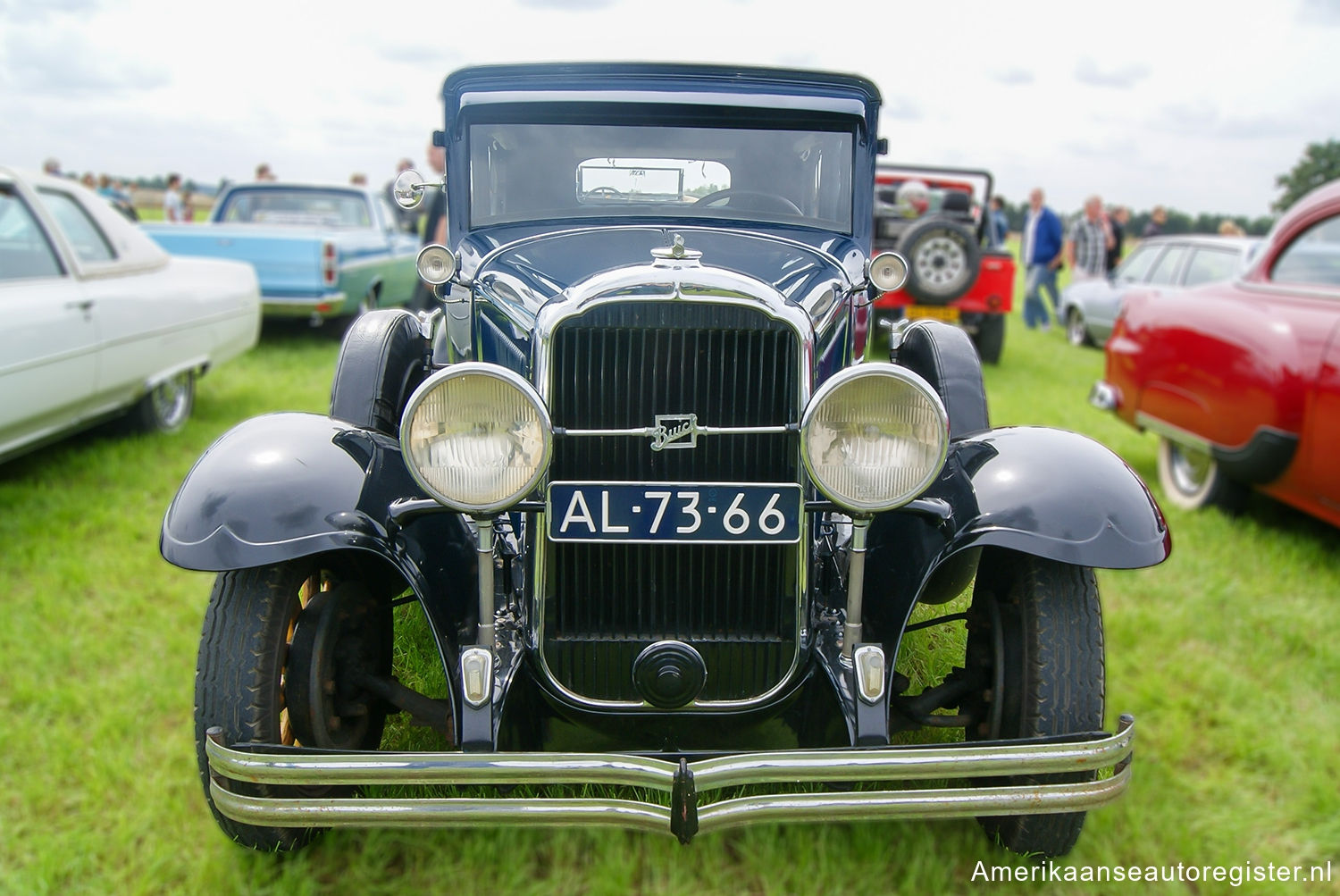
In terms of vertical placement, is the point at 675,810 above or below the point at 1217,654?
above

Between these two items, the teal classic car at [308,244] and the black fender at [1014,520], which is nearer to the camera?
the black fender at [1014,520]

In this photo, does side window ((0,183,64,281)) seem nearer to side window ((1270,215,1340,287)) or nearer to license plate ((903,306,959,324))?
side window ((1270,215,1340,287))

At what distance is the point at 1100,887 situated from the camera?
2.19 meters

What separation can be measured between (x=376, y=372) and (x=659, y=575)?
4.38 feet

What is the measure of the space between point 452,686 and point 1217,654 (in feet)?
9.17

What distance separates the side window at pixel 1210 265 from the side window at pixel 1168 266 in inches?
7.8

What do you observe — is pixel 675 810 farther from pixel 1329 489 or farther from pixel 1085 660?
pixel 1329 489

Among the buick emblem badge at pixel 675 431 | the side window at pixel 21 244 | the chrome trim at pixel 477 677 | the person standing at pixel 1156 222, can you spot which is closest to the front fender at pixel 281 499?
the chrome trim at pixel 477 677

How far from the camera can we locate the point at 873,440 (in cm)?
190

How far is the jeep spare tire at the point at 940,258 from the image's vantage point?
8.48 meters

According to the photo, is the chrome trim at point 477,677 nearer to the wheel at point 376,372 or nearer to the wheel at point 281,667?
the wheel at point 281,667

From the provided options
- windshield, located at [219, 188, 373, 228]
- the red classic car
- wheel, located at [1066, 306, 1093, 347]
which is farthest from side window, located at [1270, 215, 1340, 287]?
windshield, located at [219, 188, 373, 228]

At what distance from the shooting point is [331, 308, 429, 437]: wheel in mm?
2850

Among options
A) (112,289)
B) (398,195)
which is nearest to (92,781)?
(398,195)
